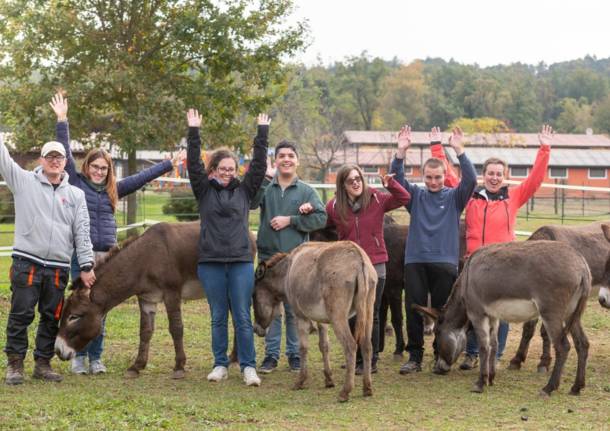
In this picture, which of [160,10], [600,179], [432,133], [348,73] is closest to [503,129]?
[600,179]

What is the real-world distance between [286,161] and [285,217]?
527 millimetres

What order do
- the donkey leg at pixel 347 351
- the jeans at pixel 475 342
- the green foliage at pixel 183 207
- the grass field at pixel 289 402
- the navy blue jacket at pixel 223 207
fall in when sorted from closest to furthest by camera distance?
the grass field at pixel 289 402 → the donkey leg at pixel 347 351 → the navy blue jacket at pixel 223 207 → the jeans at pixel 475 342 → the green foliage at pixel 183 207

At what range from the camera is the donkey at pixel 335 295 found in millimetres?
6633

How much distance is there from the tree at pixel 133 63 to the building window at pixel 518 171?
4276 cm

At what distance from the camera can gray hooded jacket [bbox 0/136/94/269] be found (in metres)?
7.01

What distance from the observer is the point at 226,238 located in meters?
7.29

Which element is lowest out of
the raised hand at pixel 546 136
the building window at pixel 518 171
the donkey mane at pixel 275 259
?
the building window at pixel 518 171

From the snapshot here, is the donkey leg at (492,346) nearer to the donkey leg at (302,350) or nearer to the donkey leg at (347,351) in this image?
the donkey leg at (347,351)

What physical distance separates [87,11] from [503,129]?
5851 centimetres

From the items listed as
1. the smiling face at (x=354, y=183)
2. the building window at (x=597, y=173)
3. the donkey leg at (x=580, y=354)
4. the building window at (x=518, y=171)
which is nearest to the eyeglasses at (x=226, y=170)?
the smiling face at (x=354, y=183)

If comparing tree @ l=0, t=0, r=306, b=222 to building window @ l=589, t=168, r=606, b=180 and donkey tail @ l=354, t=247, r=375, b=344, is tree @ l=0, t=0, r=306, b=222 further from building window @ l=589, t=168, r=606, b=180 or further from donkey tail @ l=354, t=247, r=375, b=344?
building window @ l=589, t=168, r=606, b=180

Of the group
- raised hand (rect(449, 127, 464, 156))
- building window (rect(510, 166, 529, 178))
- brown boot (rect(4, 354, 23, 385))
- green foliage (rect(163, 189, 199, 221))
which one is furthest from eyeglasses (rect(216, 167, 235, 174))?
building window (rect(510, 166, 529, 178))

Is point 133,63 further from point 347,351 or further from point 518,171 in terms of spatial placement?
point 518,171

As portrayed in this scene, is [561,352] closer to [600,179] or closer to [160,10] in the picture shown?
[160,10]
